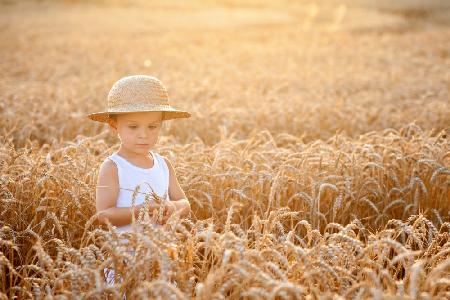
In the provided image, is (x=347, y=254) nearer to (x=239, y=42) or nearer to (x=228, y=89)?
(x=228, y=89)

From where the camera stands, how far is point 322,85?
9812 millimetres

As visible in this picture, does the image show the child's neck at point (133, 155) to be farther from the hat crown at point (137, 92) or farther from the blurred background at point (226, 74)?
the blurred background at point (226, 74)

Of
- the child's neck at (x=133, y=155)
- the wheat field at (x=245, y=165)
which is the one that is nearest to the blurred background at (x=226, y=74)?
the wheat field at (x=245, y=165)

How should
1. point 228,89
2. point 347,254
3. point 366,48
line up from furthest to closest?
point 366,48 → point 228,89 → point 347,254

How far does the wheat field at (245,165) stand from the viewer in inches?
77.5

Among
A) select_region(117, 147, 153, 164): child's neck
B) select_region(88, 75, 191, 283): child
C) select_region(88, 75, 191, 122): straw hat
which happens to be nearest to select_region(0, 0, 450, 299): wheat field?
select_region(88, 75, 191, 283): child

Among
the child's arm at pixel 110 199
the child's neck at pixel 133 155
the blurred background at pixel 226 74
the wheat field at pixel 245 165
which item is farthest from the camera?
the blurred background at pixel 226 74

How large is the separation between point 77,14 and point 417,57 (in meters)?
21.4

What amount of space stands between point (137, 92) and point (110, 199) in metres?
0.54

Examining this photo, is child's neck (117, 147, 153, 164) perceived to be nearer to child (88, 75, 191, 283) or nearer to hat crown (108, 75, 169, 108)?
child (88, 75, 191, 283)

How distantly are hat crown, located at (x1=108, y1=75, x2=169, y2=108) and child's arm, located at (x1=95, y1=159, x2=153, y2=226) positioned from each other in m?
0.31

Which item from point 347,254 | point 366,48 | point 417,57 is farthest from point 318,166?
point 366,48

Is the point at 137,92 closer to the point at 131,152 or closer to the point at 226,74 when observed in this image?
the point at 131,152

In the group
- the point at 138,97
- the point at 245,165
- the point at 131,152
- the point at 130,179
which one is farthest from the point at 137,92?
the point at 245,165
